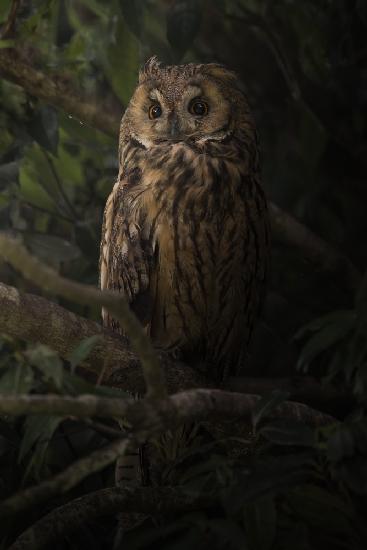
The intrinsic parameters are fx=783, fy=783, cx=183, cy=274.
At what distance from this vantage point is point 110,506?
188 centimetres

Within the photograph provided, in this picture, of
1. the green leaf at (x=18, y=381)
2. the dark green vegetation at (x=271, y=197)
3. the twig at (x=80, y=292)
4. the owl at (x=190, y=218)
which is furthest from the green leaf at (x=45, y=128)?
the twig at (x=80, y=292)

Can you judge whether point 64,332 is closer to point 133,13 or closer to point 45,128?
point 45,128

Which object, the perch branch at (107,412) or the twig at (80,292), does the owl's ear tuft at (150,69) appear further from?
the twig at (80,292)

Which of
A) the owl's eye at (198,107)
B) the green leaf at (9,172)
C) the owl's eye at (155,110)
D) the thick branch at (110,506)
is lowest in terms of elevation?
the thick branch at (110,506)

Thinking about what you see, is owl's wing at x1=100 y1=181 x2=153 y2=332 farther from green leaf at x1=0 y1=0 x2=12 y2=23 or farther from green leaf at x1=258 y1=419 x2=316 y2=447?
green leaf at x1=258 y1=419 x2=316 y2=447

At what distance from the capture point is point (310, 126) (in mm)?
3291

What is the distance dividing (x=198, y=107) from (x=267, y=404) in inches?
52.8

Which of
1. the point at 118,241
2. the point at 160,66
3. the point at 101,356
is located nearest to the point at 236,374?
the point at 118,241

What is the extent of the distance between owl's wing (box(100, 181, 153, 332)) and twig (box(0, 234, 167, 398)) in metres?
1.14

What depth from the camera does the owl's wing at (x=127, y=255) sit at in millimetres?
2564

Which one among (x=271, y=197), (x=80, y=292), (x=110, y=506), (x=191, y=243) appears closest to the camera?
(x=80, y=292)

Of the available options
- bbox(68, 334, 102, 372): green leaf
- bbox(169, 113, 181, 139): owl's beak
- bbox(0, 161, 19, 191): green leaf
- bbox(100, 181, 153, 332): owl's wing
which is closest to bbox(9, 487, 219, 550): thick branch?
bbox(68, 334, 102, 372): green leaf

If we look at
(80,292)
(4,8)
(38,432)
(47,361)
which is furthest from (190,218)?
(80,292)

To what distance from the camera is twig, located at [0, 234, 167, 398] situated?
1232 millimetres
